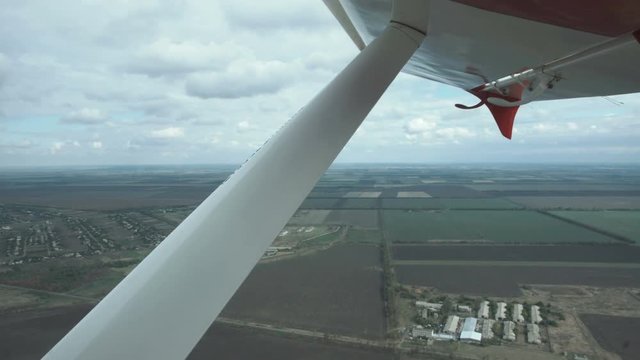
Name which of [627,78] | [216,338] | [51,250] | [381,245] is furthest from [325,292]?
[51,250]

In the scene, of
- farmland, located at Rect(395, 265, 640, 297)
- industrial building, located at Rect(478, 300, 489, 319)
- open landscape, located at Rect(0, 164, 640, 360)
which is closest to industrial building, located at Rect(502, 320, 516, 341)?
open landscape, located at Rect(0, 164, 640, 360)

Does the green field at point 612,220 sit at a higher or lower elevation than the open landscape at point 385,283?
higher

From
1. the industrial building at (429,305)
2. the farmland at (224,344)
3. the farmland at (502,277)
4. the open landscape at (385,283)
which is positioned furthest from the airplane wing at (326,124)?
the farmland at (502,277)

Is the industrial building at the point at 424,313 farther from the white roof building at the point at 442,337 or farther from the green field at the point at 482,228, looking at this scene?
the green field at the point at 482,228

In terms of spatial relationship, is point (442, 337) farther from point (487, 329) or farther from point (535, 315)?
point (535, 315)

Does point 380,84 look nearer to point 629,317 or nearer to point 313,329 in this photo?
point 313,329

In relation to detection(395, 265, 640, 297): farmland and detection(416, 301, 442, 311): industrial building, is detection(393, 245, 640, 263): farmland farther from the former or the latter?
detection(416, 301, 442, 311): industrial building
